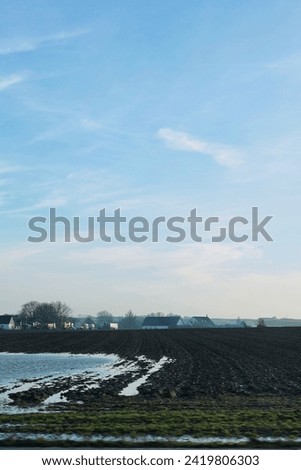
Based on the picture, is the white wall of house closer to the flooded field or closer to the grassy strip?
the flooded field

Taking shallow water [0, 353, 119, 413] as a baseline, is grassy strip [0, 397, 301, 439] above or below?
above

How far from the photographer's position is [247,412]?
1711 cm

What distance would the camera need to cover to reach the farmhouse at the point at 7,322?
177175 mm

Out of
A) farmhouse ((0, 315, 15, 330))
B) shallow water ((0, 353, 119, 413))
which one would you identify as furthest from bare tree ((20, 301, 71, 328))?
shallow water ((0, 353, 119, 413))

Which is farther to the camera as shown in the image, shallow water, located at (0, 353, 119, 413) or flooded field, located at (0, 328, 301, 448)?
shallow water, located at (0, 353, 119, 413)

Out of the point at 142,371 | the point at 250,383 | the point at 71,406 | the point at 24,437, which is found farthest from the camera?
the point at 142,371

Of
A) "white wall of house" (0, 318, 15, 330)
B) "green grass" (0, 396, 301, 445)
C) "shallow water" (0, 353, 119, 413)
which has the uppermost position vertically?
"white wall of house" (0, 318, 15, 330)

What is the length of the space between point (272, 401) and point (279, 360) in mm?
20268

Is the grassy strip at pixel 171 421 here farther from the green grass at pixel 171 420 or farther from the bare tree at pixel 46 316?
the bare tree at pixel 46 316

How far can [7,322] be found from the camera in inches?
7042

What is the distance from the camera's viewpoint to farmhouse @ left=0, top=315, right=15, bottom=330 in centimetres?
17718

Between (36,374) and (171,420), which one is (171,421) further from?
(36,374)
